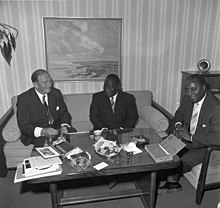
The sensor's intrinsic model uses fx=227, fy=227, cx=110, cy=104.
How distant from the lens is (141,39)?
142 inches

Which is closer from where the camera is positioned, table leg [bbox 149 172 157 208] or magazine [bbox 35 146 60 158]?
magazine [bbox 35 146 60 158]

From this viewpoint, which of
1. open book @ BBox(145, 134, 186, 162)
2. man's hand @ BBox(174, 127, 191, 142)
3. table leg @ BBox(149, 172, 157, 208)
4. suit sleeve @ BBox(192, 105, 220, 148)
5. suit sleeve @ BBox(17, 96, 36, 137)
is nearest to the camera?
open book @ BBox(145, 134, 186, 162)

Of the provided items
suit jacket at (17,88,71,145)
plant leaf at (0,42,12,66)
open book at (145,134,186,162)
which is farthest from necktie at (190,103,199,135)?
plant leaf at (0,42,12,66)

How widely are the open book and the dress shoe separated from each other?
69cm

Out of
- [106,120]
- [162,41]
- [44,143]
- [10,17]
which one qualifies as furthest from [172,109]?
[10,17]

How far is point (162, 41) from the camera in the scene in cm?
368

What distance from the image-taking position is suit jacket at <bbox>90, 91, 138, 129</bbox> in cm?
301

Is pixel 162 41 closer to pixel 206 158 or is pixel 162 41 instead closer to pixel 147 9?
pixel 147 9

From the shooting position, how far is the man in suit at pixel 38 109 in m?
2.63

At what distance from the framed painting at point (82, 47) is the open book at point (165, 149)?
6.10ft

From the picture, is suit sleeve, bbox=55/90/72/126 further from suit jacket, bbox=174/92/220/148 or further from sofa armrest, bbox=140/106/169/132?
suit jacket, bbox=174/92/220/148

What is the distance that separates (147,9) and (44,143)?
8.36 feet

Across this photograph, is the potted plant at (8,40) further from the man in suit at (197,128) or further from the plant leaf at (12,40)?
the man in suit at (197,128)

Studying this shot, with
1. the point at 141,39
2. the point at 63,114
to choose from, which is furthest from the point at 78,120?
the point at 141,39
